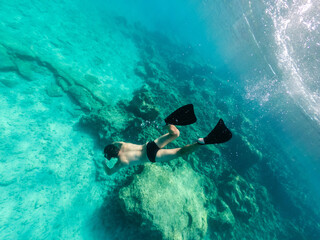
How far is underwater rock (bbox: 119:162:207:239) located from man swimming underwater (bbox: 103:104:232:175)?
1163 mm

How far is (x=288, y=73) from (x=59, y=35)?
84.9 ft

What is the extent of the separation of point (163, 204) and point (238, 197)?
4997 millimetres

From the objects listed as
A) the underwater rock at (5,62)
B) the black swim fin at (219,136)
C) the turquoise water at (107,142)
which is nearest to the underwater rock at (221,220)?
the turquoise water at (107,142)

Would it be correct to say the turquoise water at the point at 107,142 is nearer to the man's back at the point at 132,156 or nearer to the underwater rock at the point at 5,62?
the underwater rock at the point at 5,62

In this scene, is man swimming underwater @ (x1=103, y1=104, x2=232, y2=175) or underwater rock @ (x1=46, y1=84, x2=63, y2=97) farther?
underwater rock @ (x1=46, y1=84, x2=63, y2=97)

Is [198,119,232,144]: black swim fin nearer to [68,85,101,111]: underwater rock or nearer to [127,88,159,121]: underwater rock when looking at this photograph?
[127,88,159,121]: underwater rock

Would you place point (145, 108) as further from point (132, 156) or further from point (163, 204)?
point (163, 204)

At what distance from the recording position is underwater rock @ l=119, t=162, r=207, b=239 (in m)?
4.45

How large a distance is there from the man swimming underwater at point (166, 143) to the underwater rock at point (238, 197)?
224 inches

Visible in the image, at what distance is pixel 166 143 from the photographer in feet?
12.7

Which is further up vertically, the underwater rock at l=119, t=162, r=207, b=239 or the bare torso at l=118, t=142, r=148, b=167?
the bare torso at l=118, t=142, r=148, b=167

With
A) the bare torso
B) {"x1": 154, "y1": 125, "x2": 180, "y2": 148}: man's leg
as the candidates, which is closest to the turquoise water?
the bare torso

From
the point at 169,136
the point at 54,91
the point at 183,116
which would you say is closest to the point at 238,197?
the point at 169,136

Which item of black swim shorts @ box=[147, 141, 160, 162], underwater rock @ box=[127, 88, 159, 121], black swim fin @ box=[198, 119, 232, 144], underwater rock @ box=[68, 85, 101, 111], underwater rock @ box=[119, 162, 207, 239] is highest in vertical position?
black swim fin @ box=[198, 119, 232, 144]
